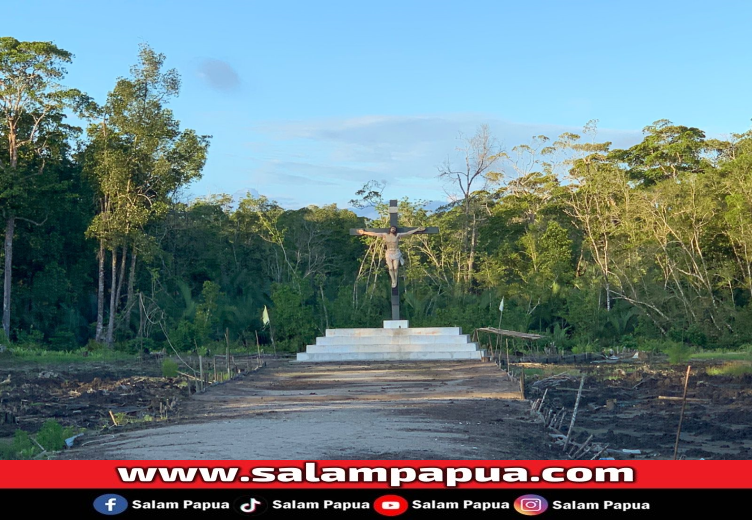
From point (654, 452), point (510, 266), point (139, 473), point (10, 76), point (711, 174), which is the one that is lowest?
point (654, 452)

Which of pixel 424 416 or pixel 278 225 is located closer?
pixel 424 416

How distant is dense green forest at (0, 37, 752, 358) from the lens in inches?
1034

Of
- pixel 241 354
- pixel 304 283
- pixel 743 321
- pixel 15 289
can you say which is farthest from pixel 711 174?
pixel 15 289

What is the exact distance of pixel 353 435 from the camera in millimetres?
8523

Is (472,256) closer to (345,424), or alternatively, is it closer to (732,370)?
(732,370)

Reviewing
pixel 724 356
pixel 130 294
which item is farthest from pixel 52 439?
pixel 130 294

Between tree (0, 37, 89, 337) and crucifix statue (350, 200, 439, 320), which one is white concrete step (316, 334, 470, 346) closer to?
crucifix statue (350, 200, 439, 320)

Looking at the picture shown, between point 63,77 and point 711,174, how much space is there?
21329mm

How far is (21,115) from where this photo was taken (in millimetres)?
27984

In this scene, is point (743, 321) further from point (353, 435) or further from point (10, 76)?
point (10, 76)

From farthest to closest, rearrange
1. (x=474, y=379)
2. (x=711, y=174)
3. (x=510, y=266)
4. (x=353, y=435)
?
(x=510, y=266) → (x=711, y=174) → (x=474, y=379) → (x=353, y=435)
